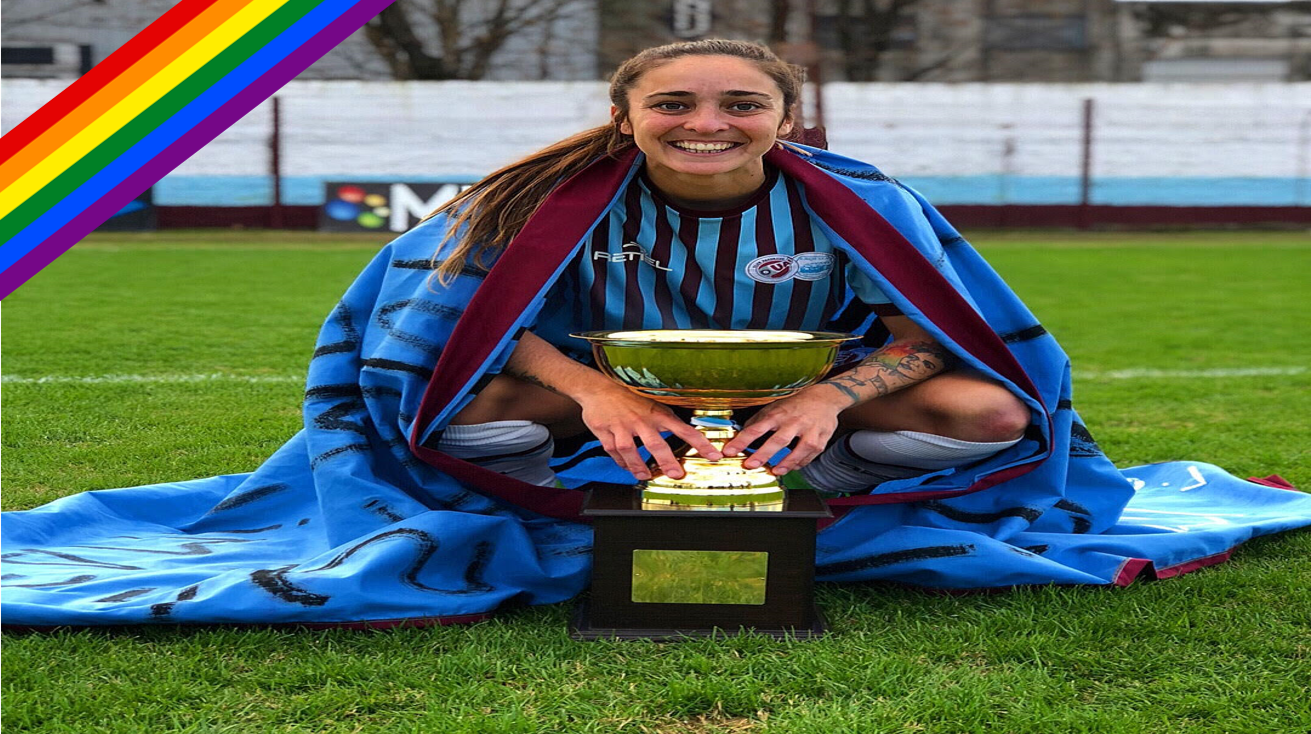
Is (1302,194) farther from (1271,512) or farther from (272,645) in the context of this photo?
(272,645)

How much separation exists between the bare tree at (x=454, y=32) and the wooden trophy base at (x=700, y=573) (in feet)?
51.6

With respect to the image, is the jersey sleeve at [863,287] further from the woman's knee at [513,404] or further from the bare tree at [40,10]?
the bare tree at [40,10]

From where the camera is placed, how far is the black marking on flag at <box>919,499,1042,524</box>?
253 centimetres

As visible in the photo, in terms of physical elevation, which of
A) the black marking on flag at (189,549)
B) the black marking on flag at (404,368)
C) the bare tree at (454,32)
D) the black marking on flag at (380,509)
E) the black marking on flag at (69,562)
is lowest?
the black marking on flag at (189,549)

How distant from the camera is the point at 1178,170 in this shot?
15211mm

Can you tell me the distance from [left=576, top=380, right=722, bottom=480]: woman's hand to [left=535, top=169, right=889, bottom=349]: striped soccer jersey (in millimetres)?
281

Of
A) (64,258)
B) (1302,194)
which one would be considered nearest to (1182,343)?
(64,258)

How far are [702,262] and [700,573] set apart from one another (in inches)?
23.3

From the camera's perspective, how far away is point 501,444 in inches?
94.2

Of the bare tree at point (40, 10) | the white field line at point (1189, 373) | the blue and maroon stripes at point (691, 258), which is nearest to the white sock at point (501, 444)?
the blue and maroon stripes at point (691, 258)

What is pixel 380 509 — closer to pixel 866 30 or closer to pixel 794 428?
pixel 794 428

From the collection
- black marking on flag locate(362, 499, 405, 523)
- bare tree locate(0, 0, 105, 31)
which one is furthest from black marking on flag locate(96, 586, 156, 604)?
bare tree locate(0, 0, 105, 31)

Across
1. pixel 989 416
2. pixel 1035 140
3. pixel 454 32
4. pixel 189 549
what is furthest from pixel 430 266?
pixel 454 32

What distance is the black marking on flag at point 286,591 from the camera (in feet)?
6.89
